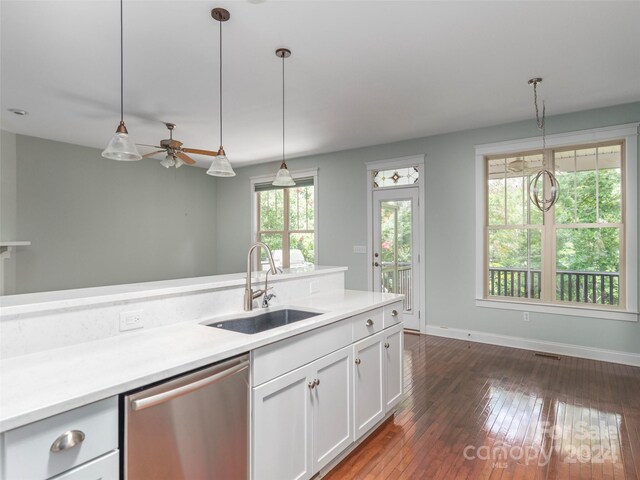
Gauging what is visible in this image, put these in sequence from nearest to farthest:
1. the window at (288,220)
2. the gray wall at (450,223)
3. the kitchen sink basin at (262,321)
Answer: the kitchen sink basin at (262,321) → the gray wall at (450,223) → the window at (288,220)

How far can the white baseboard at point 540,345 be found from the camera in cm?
387

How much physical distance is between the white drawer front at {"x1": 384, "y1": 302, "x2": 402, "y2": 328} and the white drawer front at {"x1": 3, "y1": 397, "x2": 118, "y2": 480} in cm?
181

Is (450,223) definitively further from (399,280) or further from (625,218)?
(625,218)

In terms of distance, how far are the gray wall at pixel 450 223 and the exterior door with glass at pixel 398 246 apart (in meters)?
0.19

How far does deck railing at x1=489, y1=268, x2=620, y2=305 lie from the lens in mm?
4094

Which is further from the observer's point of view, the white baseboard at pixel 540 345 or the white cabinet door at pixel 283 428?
the white baseboard at pixel 540 345

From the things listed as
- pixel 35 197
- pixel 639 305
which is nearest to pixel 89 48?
pixel 35 197

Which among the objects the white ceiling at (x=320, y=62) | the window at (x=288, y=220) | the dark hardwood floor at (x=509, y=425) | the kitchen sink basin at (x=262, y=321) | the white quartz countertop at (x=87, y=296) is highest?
the white ceiling at (x=320, y=62)

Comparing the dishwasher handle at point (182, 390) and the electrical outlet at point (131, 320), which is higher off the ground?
the electrical outlet at point (131, 320)

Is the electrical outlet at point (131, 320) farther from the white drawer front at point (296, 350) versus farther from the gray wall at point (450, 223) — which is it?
the gray wall at point (450, 223)

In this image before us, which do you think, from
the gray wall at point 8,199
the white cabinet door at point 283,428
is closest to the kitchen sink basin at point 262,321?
the white cabinet door at point 283,428

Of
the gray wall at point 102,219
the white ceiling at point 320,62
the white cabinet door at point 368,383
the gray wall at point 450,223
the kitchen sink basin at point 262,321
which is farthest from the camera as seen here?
the gray wall at point 102,219

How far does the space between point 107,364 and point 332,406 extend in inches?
46.8

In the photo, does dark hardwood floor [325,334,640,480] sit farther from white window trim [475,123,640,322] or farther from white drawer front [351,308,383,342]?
white drawer front [351,308,383,342]
